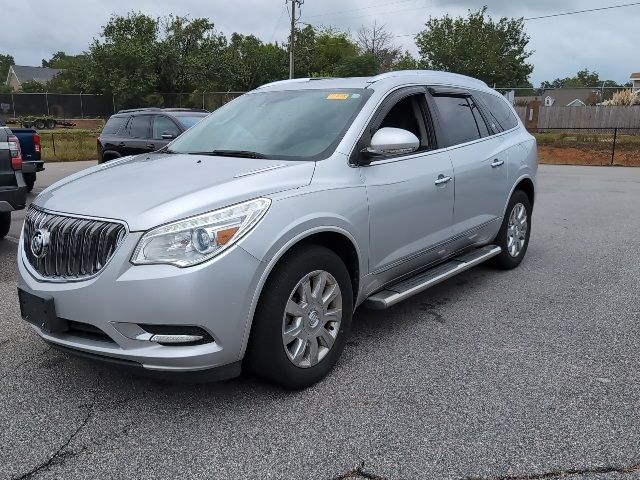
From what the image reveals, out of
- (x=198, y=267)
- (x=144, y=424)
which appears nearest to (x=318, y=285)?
(x=198, y=267)

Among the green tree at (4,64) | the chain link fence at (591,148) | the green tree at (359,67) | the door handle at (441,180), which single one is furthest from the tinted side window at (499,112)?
the green tree at (4,64)

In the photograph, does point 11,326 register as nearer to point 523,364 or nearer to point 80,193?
point 80,193

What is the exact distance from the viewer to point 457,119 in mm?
4906

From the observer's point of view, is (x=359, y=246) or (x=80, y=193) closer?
(x=80, y=193)

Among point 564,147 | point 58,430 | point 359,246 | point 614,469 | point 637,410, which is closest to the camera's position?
point 614,469

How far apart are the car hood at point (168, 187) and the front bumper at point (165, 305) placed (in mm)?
228

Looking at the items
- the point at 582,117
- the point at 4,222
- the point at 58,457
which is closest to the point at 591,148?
the point at 582,117

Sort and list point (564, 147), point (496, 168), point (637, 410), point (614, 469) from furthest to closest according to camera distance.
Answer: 1. point (564, 147)
2. point (496, 168)
3. point (637, 410)
4. point (614, 469)

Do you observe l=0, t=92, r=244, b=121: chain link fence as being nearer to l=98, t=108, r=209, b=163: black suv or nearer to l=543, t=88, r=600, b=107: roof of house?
l=543, t=88, r=600, b=107: roof of house

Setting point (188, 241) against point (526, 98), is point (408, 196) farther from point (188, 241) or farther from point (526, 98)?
point (526, 98)

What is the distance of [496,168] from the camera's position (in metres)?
5.21

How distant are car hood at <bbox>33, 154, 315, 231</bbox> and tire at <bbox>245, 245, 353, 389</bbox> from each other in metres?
0.44

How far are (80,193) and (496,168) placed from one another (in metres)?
3.50

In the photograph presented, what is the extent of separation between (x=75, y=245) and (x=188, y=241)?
62cm
